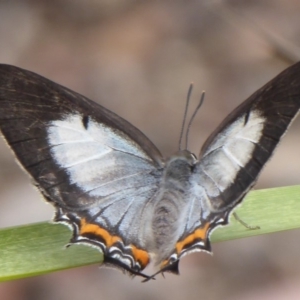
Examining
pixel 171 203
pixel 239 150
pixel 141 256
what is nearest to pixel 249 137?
pixel 239 150

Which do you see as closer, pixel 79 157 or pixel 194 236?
pixel 194 236

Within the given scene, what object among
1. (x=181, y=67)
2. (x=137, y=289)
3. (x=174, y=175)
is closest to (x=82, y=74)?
(x=181, y=67)

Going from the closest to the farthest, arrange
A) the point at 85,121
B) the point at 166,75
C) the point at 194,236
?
the point at 194,236 < the point at 85,121 < the point at 166,75

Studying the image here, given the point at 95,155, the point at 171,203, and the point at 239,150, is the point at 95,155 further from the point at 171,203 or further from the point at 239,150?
the point at 239,150

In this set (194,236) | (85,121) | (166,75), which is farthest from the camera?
(166,75)

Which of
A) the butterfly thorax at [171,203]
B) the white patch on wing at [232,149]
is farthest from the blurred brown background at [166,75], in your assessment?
the white patch on wing at [232,149]

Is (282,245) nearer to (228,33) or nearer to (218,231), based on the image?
(218,231)

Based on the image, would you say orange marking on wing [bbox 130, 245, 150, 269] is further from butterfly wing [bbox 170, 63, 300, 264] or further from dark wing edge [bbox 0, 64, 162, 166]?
dark wing edge [bbox 0, 64, 162, 166]

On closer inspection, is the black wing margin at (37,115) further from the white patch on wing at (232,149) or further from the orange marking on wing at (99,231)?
the white patch on wing at (232,149)
